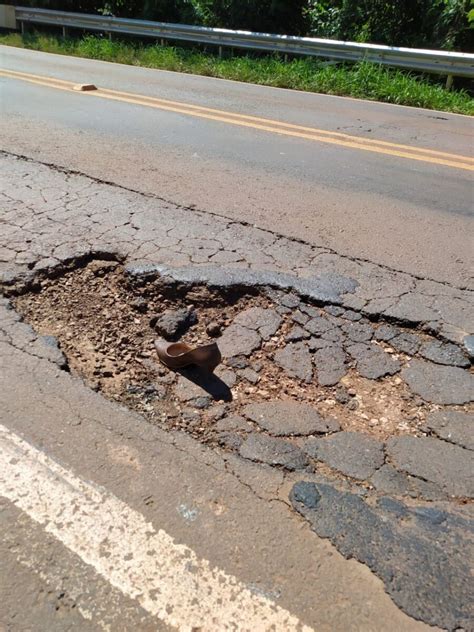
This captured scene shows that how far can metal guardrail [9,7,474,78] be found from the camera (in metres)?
11.3

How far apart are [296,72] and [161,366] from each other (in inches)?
407

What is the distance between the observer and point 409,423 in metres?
2.84

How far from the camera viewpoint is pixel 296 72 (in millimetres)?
11977

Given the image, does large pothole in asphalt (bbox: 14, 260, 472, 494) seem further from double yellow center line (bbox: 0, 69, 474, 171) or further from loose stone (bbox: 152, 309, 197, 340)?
double yellow center line (bbox: 0, 69, 474, 171)

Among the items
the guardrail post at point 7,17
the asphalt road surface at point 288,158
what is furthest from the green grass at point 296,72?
the guardrail post at point 7,17

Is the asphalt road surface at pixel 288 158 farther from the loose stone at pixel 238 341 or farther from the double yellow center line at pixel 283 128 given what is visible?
the loose stone at pixel 238 341

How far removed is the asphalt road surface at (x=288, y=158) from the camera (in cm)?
479

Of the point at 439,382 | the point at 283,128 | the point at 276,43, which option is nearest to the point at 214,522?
the point at 439,382

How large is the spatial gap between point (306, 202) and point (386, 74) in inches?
293

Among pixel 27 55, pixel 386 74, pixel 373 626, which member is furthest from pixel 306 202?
pixel 27 55

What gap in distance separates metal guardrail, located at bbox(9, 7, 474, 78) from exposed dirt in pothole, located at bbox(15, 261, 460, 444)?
378 inches

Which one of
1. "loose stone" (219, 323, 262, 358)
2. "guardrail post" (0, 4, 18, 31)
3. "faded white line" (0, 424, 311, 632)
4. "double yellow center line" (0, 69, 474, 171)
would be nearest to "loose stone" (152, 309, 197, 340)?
"loose stone" (219, 323, 262, 358)

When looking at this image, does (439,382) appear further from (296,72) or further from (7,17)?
(7,17)

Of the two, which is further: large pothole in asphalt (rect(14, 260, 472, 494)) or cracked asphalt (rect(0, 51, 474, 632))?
large pothole in asphalt (rect(14, 260, 472, 494))
